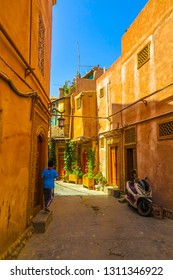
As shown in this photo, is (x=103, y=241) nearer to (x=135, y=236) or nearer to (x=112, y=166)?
(x=135, y=236)

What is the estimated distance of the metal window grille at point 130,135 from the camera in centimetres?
984

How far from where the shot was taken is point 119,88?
11867 millimetres

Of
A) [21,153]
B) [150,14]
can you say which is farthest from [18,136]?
[150,14]

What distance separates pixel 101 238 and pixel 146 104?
5.94m

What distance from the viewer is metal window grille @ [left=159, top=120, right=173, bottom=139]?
23.6ft

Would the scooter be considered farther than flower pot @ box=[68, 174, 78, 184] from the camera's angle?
No

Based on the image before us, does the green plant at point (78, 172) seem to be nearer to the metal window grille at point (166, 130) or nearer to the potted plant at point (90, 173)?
the potted plant at point (90, 173)

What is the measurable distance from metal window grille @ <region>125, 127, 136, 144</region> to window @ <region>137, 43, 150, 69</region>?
3092mm

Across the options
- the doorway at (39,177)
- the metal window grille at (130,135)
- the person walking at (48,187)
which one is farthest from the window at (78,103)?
the person walking at (48,187)

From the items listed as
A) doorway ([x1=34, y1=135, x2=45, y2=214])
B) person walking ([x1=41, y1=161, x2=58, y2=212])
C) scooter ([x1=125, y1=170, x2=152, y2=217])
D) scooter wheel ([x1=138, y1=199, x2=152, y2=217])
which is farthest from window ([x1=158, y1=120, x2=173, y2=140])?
doorway ([x1=34, y1=135, x2=45, y2=214])

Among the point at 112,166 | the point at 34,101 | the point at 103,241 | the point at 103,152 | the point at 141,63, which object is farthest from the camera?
the point at 103,152

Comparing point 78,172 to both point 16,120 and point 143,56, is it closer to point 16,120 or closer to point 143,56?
point 143,56

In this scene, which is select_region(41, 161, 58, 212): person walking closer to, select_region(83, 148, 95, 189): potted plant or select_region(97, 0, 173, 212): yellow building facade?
select_region(97, 0, 173, 212): yellow building facade

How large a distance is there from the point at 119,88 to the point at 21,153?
8.67m
